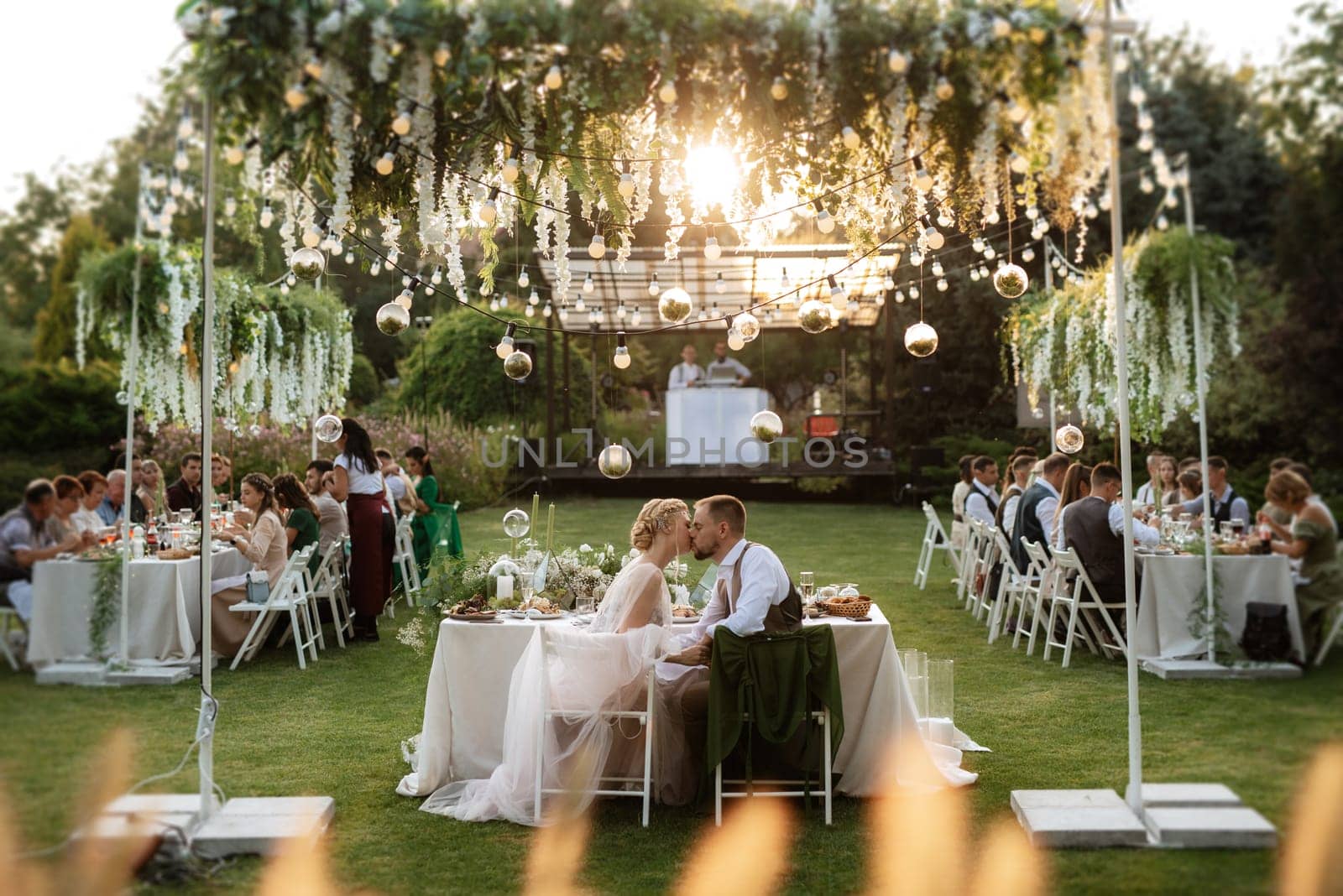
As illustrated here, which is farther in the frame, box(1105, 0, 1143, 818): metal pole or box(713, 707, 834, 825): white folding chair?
box(713, 707, 834, 825): white folding chair

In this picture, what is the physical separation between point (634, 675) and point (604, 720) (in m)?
0.24

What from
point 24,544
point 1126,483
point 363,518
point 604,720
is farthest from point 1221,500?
point 24,544

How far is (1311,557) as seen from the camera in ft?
13.6

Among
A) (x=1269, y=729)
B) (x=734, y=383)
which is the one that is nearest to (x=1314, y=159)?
(x=1269, y=729)

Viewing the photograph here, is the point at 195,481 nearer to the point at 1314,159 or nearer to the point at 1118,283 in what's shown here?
the point at 1118,283

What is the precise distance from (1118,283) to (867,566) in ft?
28.2

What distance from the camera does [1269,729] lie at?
4.07 metres

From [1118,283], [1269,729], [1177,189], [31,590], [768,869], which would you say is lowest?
[768,869]

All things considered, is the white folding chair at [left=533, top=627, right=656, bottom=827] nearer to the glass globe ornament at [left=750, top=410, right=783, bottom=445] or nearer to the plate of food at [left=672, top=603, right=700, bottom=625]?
the plate of food at [left=672, top=603, right=700, bottom=625]

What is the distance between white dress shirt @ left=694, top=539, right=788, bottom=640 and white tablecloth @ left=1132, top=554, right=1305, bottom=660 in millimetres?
1410

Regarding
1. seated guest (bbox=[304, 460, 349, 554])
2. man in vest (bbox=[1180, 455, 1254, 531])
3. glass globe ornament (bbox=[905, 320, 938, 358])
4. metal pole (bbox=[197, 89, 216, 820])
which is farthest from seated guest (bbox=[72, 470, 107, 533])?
man in vest (bbox=[1180, 455, 1254, 531])

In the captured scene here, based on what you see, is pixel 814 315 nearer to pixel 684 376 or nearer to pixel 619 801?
pixel 619 801

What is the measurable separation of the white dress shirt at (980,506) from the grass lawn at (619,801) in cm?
315

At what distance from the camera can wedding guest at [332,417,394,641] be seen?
9172 mm
